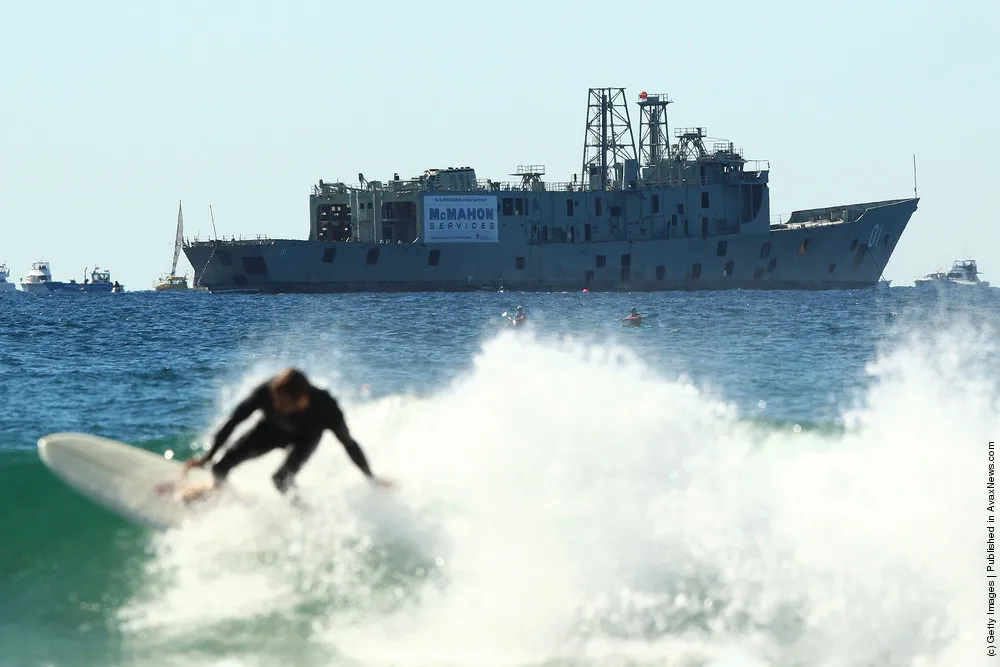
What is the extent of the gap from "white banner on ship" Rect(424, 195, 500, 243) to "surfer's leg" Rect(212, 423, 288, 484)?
87.5 meters

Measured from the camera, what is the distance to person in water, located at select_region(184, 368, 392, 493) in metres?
9.30

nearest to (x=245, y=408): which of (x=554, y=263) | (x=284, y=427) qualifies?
(x=284, y=427)

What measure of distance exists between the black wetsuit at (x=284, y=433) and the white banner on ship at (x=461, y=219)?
8744 cm

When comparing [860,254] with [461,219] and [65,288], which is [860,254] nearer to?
[461,219]

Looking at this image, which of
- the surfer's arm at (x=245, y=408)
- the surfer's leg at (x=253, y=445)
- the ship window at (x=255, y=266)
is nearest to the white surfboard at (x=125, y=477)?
the surfer's leg at (x=253, y=445)

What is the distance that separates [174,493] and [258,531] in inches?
30.3

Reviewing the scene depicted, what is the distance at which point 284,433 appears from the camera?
966cm

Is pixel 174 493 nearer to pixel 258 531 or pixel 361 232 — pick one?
pixel 258 531

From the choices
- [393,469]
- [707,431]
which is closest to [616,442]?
[707,431]

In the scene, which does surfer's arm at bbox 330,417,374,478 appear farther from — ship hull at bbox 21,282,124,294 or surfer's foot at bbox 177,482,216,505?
ship hull at bbox 21,282,124,294

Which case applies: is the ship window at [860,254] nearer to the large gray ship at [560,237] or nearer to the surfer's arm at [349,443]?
Answer: the large gray ship at [560,237]

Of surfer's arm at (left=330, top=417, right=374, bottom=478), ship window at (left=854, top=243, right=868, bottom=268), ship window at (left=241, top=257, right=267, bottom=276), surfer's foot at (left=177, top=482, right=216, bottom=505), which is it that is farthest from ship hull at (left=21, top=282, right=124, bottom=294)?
surfer's arm at (left=330, top=417, right=374, bottom=478)

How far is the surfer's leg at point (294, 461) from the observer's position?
977 centimetres

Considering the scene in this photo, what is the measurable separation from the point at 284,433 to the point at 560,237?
91.5 metres
